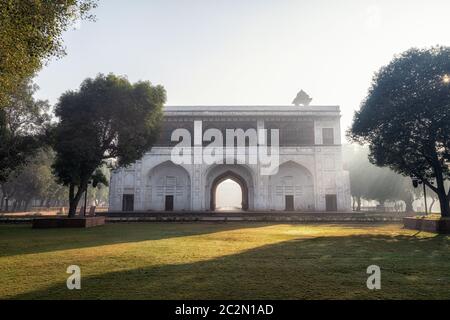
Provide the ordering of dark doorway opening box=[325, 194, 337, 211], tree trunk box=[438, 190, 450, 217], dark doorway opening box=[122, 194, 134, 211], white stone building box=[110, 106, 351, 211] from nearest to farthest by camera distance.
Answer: tree trunk box=[438, 190, 450, 217] → dark doorway opening box=[325, 194, 337, 211] → white stone building box=[110, 106, 351, 211] → dark doorway opening box=[122, 194, 134, 211]

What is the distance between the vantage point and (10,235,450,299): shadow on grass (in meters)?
4.30

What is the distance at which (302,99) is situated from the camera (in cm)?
4041

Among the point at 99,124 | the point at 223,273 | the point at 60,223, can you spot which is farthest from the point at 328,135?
the point at 223,273

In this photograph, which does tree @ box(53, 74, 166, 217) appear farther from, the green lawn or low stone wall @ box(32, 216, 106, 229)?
the green lawn

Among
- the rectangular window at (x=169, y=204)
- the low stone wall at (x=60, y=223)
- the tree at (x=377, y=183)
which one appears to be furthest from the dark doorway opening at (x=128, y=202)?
the tree at (x=377, y=183)

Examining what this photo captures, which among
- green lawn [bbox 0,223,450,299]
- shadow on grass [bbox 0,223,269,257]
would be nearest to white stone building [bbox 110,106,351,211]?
shadow on grass [bbox 0,223,269,257]

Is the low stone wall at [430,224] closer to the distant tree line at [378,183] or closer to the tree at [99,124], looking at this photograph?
the tree at [99,124]

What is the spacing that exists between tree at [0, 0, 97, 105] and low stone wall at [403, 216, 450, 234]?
1813 centimetres

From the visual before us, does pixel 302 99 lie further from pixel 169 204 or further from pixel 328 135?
pixel 169 204

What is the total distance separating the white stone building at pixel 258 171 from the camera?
3547 cm

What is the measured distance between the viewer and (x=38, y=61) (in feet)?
38.0

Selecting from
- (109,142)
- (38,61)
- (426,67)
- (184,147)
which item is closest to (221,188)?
Result: (184,147)
